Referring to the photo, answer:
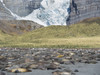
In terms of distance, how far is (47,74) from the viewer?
1642cm

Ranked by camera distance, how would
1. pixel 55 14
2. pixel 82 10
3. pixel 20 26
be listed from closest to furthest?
pixel 20 26, pixel 82 10, pixel 55 14

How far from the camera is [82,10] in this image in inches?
7003

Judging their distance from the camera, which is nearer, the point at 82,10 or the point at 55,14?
the point at 82,10

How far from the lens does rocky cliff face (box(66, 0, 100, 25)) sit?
525 ft

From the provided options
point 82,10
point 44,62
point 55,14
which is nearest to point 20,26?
point 55,14

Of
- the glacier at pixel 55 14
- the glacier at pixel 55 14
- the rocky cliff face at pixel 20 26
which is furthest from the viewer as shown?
the glacier at pixel 55 14

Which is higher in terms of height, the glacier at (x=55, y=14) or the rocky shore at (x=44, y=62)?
the glacier at (x=55, y=14)

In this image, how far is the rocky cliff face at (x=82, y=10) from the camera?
160 m

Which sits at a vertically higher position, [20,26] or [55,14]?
[55,14]

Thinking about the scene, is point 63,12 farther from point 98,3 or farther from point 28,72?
point 28,72

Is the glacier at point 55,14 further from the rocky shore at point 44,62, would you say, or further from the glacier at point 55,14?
the rocky shore at point 44,62

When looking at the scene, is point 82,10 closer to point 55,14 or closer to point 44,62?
point 55,14

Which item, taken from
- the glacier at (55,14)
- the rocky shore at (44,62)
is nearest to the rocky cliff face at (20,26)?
the glacier at (55,14)

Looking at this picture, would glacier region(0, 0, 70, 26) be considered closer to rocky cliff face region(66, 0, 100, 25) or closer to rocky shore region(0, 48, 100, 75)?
rocky cliff face region(66, 0, 100, 25)
